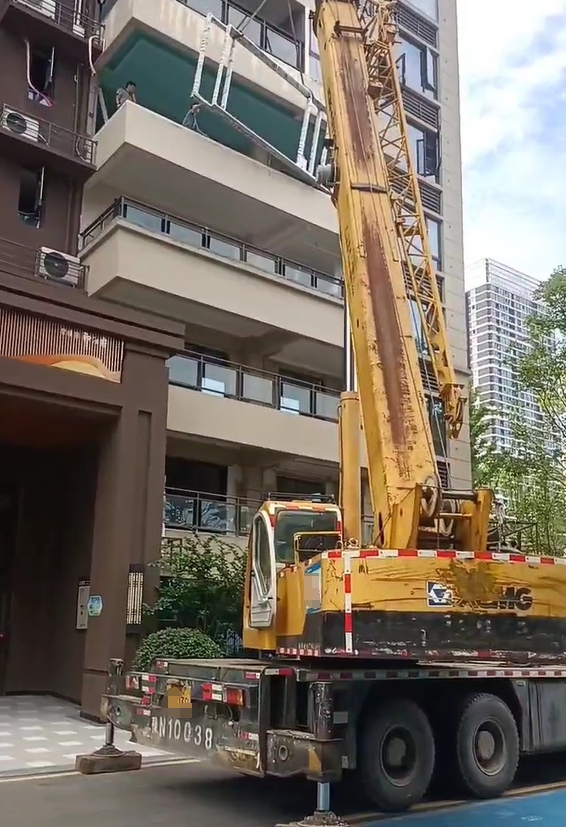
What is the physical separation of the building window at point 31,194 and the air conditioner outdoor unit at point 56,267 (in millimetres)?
1309

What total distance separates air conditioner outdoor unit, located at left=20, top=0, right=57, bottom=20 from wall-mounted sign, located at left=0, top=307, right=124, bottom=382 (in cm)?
1045

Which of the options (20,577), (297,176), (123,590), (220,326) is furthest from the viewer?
(297,176)

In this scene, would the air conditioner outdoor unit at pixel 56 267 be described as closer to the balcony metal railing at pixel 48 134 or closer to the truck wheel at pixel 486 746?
the balcony metal railing at pixel 48 134

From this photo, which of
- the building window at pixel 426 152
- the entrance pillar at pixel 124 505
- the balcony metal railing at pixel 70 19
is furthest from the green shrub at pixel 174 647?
the building window at pixel 426 152

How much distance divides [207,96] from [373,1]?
459 inches

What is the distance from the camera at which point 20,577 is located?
711 inches

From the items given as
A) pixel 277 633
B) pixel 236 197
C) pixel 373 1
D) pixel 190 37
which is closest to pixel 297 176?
pixel 236 197

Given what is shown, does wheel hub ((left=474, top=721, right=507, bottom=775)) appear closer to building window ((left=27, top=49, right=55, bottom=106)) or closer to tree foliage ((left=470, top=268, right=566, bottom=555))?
tree foliage ((left=470, top=268, right=566, bottom=555))

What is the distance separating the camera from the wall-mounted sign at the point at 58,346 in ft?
47.8

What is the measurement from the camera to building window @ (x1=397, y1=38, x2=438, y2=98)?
29.0 metres

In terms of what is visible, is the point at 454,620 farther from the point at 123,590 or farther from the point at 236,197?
the point at 236,197

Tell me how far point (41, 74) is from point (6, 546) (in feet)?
39.1

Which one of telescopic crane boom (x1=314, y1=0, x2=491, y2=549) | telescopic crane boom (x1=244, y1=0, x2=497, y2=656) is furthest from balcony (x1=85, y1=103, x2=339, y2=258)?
telescopic crane boom (x1=314, y1=0, x2=491, y2=549)

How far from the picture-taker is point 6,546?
18.3m
